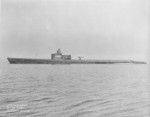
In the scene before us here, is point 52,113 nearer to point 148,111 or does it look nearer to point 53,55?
point 148,111

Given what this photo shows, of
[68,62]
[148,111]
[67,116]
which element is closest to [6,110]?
[67,116]

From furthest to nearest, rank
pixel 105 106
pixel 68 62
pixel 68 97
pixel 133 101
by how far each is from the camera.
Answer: pixel 68 62
pixel 68 97
pixel 133 101
pixel 105 106

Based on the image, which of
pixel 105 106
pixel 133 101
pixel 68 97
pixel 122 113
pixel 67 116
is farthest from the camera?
pixel 68 97

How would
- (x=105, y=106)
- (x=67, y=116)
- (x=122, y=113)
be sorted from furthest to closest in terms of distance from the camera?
(x=105, y=106), (x=122, y=113), (x=67, y=116)

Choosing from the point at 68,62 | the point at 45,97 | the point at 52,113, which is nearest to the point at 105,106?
the point at 52,113

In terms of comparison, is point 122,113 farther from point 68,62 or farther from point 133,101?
point 68,62

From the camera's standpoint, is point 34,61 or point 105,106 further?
point 34,61

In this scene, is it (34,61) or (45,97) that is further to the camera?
(34,61)

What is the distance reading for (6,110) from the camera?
38.3 feet

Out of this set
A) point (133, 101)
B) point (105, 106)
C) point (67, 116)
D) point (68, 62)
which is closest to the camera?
point (67, 116)

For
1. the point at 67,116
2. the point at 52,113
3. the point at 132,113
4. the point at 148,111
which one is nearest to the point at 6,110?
the point at 52,113

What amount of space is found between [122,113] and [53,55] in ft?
317

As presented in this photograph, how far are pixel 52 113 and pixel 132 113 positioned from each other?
421 centimetres

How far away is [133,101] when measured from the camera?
1479 centimetres
